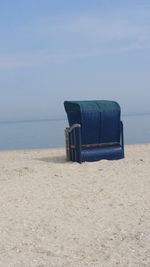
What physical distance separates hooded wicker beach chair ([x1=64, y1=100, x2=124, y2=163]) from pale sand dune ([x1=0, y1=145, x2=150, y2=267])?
60.9 inches

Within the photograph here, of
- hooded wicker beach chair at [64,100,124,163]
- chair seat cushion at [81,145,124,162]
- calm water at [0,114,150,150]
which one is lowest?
calm water at [0,114,150,150]

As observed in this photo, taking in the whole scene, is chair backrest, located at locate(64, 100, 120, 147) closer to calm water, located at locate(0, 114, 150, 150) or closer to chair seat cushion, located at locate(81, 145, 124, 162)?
chair seat cushion, located at locate(81, 145, 124, 162)

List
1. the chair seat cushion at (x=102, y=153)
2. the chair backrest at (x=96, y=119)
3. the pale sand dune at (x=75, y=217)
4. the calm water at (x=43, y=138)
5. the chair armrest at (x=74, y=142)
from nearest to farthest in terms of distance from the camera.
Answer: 1. the pale sand dune at (x=75, y=217)
2. the chair armrest at (x=74, y=142)
3. the chair seat cushion at (x=102, y=153)
4. the chair backrest at (x=96, y=119)
5. the calm water at (x=43, y=138)

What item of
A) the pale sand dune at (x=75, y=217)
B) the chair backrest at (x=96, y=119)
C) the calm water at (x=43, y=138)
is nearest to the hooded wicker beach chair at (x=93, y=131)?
the chair backrest at (x=96, y=119)

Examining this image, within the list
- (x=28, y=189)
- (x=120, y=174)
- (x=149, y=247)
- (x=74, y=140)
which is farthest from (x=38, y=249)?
(x=74, y=140)

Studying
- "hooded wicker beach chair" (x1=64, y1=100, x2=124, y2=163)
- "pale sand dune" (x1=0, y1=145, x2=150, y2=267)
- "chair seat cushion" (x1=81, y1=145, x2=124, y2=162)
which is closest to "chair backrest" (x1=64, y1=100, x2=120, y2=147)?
"hooded wicker beach chair" (x1=64, y1=100, x2=124, y2=163)

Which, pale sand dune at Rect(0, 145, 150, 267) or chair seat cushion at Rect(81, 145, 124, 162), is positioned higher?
pale sand dune at Rect(0, 145, 150, 267)

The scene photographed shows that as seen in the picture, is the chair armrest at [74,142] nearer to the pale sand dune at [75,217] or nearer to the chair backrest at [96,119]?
the chair backrest at [96,119]

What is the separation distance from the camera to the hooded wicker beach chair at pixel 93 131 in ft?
44.7

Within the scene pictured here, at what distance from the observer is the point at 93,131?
45.7 ft

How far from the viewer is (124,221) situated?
23.7 feet

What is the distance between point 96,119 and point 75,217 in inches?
257

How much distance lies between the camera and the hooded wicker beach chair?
13625 mm

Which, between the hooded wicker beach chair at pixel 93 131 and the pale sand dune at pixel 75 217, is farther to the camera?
the hooded wicker beach chair at pixel 93 131
